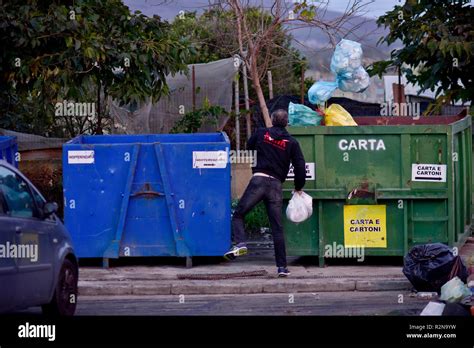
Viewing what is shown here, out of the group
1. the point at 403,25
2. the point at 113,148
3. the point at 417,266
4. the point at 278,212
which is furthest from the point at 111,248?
the point at 403,25

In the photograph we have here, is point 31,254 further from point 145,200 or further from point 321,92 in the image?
point 321,92

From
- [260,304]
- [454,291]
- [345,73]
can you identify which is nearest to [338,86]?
[345,73]

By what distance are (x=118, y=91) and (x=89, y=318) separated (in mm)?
5472

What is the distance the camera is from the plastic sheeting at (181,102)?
16.5m

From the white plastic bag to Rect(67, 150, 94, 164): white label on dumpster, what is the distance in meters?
2.59

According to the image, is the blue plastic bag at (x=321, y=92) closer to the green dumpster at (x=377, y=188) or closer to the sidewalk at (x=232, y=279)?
the green dumpster at (x=377, y=188)

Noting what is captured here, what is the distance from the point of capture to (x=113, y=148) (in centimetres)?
1184

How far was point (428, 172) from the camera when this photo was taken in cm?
1162

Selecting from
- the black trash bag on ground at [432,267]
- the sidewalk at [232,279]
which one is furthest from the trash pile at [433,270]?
the sidewalk at [232,279]

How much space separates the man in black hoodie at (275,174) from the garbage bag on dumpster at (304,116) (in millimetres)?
734

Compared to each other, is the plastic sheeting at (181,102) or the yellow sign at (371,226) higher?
the plastic sheeting at (181,102)

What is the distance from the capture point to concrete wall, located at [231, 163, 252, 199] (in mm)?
16094

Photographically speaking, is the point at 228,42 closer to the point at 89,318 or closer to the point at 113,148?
the point at 113,148

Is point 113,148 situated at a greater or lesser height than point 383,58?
lesser
